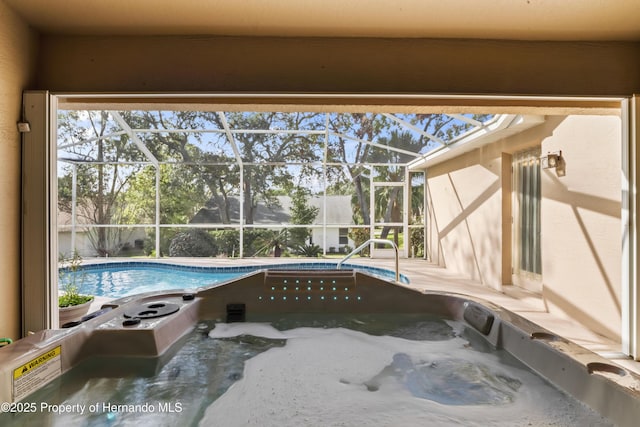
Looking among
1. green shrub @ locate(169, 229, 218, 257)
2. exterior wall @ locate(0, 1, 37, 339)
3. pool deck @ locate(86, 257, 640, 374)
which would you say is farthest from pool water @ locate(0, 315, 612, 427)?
green shrub @ locate(169, 229, 218, 257)

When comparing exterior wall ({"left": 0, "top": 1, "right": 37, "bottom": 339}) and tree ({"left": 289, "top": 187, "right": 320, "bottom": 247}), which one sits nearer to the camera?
exterior wall ({"left": 0, "top": 1, "right": 37, "bottom": 339})

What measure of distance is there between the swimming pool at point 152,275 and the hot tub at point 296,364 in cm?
281

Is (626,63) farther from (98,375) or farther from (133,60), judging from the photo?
(98,375)

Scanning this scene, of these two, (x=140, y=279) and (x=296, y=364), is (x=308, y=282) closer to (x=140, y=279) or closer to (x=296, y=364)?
(x=296, y=364)

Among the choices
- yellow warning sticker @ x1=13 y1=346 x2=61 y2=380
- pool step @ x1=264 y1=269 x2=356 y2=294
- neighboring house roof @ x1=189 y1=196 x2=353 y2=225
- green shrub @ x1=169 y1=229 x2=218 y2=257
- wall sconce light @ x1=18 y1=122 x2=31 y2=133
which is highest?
wall sconce light @ x1=18 y1=122 x2=31 y2=133

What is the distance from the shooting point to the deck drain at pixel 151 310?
1879 mm

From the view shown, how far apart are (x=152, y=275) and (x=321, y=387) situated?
18.5 ft

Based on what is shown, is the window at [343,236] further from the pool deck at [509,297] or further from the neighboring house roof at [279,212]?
the pool deck at [509,297]

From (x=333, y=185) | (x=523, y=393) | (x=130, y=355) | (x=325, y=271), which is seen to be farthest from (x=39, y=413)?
(x=333, y=185)

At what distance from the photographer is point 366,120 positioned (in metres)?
7.66

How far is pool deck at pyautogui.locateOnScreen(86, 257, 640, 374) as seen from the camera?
2.57 meters

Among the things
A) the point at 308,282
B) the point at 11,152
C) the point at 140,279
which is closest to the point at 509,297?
the point at 308,282

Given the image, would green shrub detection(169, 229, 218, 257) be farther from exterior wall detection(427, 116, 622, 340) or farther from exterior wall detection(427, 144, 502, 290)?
exterior wall detection(427, 116, 622, 340)

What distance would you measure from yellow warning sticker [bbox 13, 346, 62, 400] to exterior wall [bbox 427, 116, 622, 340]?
371 cm
